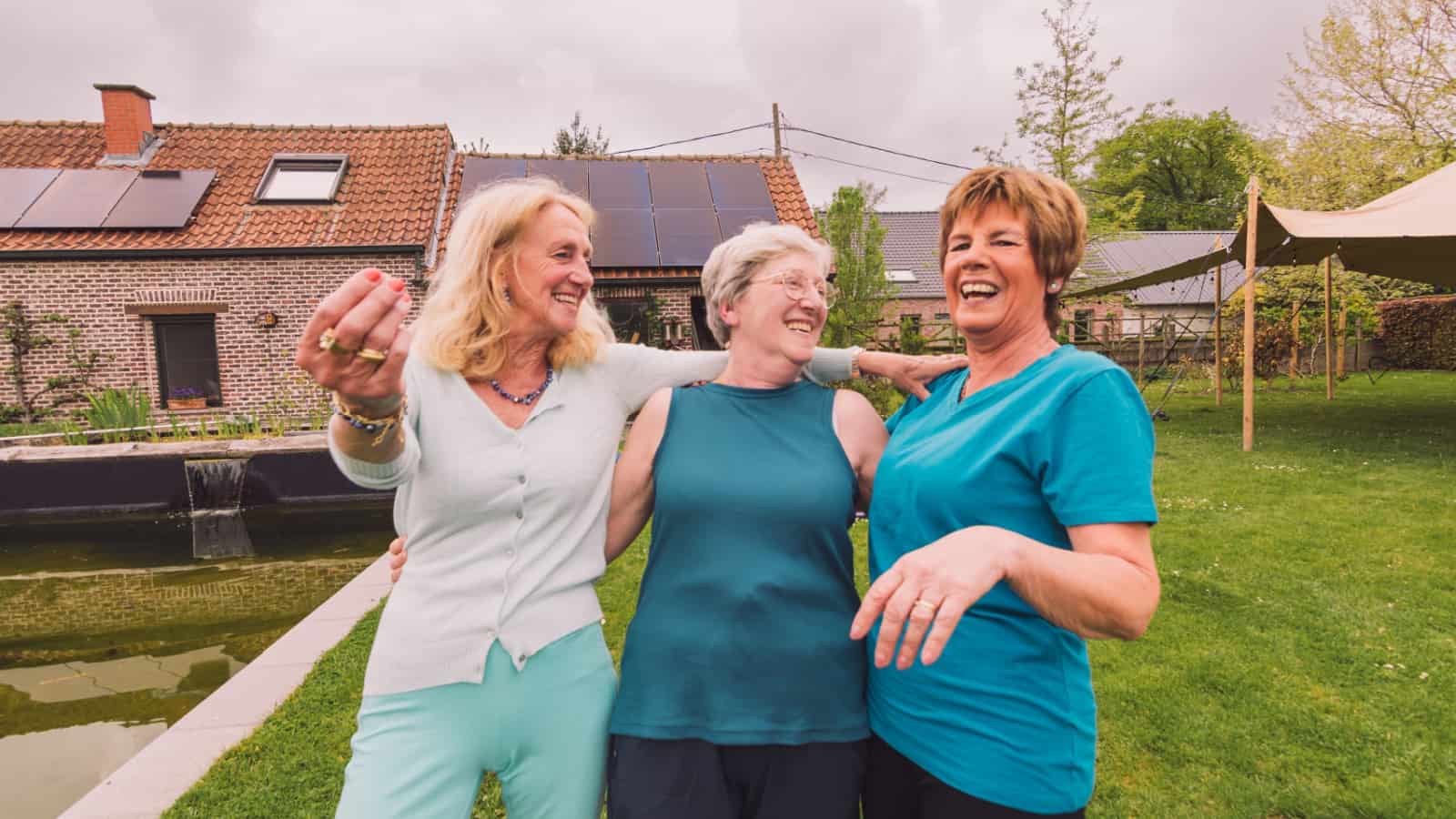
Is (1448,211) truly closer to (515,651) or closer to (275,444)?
(515,651)

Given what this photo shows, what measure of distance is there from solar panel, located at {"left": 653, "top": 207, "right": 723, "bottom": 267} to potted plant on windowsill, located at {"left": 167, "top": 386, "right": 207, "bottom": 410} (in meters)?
8.30

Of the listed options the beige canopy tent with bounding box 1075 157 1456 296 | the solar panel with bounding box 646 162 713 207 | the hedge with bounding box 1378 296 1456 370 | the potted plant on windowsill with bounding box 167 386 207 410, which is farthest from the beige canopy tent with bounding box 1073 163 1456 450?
the potted plant on windowsill with bounding box 167 386 207 410

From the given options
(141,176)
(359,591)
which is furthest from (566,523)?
(141,176)

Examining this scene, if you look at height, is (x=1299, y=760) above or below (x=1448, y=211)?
below

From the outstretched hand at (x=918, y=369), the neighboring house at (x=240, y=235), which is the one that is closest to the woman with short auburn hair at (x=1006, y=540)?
the outstretched hand at (x=918, y=369)

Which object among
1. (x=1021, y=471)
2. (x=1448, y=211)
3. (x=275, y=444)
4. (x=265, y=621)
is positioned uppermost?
(x=1448, y=211)

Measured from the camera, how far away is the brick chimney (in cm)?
1380

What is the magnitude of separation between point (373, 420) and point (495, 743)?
71cm

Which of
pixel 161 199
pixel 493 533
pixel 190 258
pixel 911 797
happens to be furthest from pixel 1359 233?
pixel 161 199

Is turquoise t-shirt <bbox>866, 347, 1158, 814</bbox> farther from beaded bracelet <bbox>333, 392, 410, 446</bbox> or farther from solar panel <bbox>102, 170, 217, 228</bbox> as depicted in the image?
solar panel <bbox>102, 170, 217, 228</bbox>

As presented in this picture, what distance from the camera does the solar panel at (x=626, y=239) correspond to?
1305 cm

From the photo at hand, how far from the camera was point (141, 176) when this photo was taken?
13.6 meters

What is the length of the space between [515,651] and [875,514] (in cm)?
81

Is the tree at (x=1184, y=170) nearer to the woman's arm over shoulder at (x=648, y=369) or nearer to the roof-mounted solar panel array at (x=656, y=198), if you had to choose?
the roof-mounted solar panel array at (x=656, y=198)
